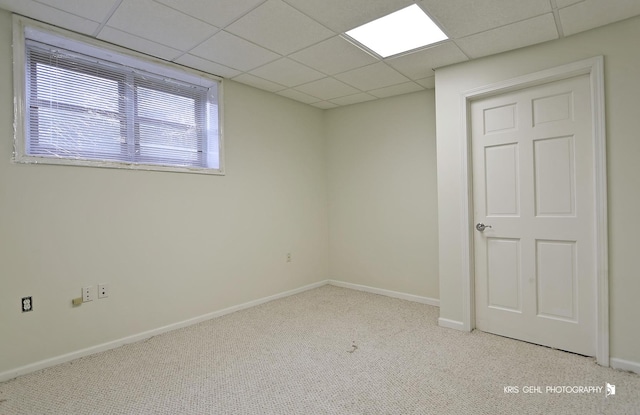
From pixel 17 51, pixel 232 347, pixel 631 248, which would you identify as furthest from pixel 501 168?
pixel 17 51

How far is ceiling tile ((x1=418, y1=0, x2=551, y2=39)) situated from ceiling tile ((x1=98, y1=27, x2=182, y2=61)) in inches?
80.9

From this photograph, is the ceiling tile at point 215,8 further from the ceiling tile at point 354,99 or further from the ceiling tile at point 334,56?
the ceiling tile at point 354,99

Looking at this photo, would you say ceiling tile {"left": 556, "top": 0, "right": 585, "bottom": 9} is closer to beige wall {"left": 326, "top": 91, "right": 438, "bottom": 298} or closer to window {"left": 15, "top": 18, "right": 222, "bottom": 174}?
beige wall {"left": 326, "top": 91, "right": 438, "bottom": 298}

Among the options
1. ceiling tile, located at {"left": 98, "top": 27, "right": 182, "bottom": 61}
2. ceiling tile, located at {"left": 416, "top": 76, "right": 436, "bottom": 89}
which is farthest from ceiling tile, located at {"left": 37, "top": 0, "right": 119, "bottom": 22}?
ceiling tile, located at {"left": 416, "top": 76, "right": 436, "bottom": 89}

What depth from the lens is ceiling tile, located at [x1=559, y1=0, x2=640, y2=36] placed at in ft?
6.69

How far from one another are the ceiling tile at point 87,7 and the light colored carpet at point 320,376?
2.47m

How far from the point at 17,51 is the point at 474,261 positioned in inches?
155

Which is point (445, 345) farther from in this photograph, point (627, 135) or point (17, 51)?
point (17, 51)

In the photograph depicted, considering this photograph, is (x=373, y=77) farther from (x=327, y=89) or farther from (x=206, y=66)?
(x=206, y=66)

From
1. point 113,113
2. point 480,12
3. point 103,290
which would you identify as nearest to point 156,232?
point 103,290

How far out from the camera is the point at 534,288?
2.67 metres

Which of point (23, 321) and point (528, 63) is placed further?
point (528, 63)

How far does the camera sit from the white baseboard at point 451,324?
116 inches

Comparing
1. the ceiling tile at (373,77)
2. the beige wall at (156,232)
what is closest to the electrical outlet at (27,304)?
the beige wall at (156,232)
